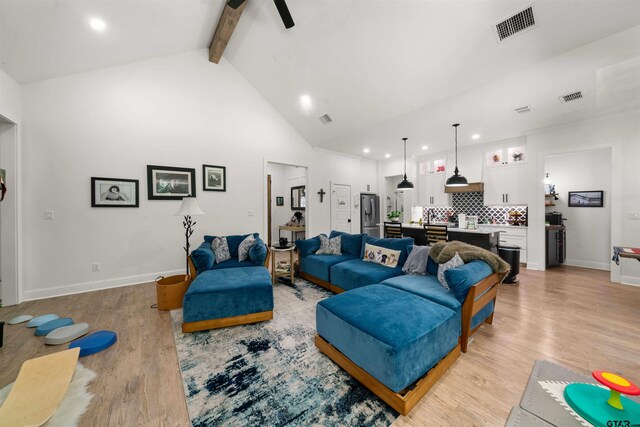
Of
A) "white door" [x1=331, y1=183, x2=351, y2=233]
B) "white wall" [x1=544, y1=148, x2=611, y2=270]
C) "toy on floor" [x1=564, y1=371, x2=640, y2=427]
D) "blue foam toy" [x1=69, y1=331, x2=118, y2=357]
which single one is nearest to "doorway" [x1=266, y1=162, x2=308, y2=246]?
"white door" [x1=331, y1=183, x2=351, y2=233]

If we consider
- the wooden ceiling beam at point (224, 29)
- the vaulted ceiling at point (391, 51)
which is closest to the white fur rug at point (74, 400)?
the vaulted ceiling at point (391, 51)

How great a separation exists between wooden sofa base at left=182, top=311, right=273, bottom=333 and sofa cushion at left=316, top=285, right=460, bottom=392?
845mm

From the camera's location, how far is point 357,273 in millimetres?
3082

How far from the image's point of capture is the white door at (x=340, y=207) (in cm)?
686

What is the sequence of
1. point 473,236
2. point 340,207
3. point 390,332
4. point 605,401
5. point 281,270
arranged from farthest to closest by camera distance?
point 340,207 → point 473,236 → point 281,270 → point 390,332 → point 605,401

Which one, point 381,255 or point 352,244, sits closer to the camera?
point 381,255

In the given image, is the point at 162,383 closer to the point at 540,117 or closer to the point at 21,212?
the point at 21,212

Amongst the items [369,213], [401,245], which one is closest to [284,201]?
[369,213]

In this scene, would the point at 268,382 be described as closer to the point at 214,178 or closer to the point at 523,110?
the point at 214,178

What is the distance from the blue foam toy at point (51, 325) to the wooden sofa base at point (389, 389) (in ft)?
9.32

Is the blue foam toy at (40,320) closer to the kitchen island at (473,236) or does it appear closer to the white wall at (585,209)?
the kitchen island at (473,236)

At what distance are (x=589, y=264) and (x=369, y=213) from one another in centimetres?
508

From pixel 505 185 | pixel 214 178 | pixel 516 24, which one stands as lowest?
pixel 505 185

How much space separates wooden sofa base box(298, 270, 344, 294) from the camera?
3.45 meters
